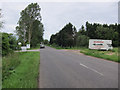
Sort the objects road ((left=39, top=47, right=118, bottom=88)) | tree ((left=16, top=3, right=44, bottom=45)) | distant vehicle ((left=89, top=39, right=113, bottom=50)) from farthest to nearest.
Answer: tree ((left=16, top=3, right=44, bottom=45)) → distant vehicle ((left=89, top=39, right=113, bottom=50)) → road ((left=39, top=47, right=118, bottom=88))

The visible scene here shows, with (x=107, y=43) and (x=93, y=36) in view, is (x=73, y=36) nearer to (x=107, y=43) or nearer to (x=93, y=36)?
(x=93, y=36)

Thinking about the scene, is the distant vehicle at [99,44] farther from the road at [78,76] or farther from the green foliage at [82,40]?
the road at [78,76]

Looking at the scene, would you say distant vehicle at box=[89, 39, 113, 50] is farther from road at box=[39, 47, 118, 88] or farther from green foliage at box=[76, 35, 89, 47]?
road at box=[39, 47, 118, 88]

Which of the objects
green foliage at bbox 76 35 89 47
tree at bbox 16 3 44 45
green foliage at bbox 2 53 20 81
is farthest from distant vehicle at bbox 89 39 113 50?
green foliage at bbox 2 53 20 81

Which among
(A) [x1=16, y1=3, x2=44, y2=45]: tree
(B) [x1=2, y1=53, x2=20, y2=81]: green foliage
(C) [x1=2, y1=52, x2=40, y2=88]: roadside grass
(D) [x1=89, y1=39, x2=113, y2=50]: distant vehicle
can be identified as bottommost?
(C) [x1=2, y1=52, x2=40, y2=88]: roadside grass

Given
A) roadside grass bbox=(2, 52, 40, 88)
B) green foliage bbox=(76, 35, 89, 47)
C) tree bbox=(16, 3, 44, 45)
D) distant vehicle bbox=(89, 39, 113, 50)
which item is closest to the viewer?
roadside grass bbox=(2, 52, 40, 88)

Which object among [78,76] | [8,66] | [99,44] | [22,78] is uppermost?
[99,44]

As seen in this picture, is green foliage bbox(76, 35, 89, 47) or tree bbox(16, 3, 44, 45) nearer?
tree bbox(16, 3, 44, 45)

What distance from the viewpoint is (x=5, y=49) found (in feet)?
50.0

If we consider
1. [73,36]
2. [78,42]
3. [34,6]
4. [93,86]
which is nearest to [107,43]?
[78,42]

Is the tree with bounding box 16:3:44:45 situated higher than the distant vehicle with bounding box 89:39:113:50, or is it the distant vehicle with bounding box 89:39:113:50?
the tree with bounding box 16:3:44:45

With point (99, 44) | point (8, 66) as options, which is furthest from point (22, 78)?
point (99, 44)

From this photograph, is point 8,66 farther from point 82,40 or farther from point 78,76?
point 82,40

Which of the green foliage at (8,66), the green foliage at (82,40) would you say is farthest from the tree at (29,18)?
the green foliage at (8,66)
